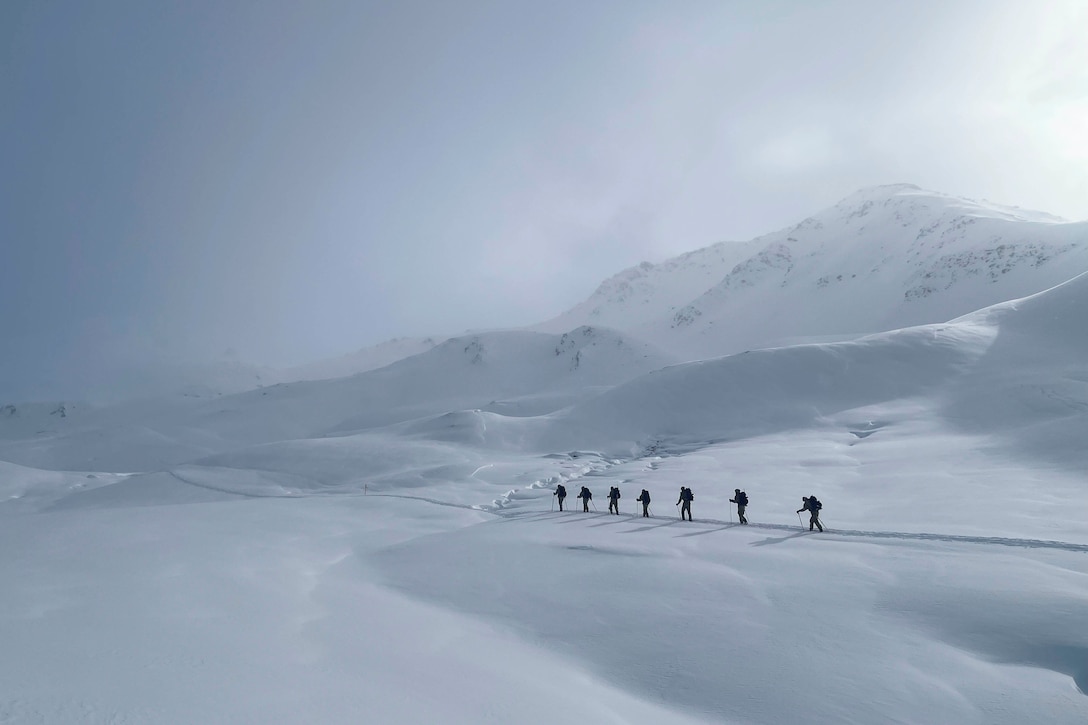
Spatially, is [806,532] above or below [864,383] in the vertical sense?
below

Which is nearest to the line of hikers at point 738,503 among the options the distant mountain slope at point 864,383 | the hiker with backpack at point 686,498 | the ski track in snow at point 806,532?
the hiker with backpack at point 686,498

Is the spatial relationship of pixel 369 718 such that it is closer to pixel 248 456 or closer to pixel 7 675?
pixel 7 675

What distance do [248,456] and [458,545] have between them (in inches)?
1632

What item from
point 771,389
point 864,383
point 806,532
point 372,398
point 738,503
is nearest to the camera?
point 806,532

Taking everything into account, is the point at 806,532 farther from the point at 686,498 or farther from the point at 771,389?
the point at 771,389

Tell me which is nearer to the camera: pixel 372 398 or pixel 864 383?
pixel 864 383

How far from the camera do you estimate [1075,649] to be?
773 cm

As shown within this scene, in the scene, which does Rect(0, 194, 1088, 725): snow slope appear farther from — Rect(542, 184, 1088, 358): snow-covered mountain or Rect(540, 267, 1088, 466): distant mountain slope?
Rect(542, 184, 1088, 358): snow-covered mountain

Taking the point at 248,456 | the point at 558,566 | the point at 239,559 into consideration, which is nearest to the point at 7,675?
the point at 239,559

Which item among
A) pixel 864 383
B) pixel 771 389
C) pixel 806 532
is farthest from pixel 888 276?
pixel 806 532

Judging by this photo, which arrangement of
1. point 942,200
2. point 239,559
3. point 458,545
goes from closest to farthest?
point 239,559, point 458,545, point 942,200

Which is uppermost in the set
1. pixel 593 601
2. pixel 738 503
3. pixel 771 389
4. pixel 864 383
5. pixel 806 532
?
pixel 864 383

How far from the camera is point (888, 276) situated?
486 ft

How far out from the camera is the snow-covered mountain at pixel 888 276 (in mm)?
117438
